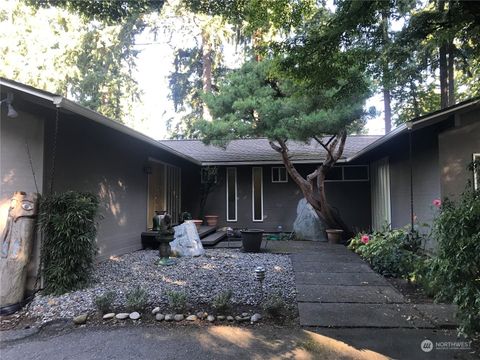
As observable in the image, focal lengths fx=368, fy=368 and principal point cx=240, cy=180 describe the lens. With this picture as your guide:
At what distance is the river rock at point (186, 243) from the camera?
796 centimetres

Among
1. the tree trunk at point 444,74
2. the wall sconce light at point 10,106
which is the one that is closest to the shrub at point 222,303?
the wall sconce light at point 10,106

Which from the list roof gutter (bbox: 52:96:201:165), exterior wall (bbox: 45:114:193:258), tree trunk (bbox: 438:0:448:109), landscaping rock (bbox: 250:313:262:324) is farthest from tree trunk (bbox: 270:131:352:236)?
landscaping rock (bbox: 250:313:262:324)

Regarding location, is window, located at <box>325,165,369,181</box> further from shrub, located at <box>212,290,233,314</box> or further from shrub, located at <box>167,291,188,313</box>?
shrub, located at <box>167,291,188,313</box>

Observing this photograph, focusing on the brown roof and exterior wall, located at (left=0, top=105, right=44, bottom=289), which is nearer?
exterior wall, located at (left=0, top=105, right=44, bottom=289)

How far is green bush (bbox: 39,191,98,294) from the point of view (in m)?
5.04

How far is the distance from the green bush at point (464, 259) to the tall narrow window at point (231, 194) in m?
9.90

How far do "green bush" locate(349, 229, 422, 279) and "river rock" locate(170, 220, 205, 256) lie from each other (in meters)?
3.59

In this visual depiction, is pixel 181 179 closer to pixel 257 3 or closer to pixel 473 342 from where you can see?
pixel 257 3

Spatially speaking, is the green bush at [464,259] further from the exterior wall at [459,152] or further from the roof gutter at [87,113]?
the roof gutter at [87,113]

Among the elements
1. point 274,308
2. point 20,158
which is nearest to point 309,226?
point 274,308

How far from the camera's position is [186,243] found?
8031 millimetres

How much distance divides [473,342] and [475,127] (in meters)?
4.30

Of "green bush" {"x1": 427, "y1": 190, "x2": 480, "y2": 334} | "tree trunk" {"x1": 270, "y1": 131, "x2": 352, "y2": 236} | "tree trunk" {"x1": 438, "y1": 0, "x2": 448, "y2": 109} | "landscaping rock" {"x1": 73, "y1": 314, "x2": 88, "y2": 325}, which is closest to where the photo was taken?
"green bush" {"x1": 427, "y1": 190, "x2": 480, "y2": 334}

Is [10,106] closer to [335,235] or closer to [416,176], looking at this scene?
[416,176]
